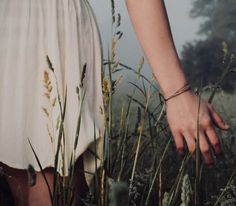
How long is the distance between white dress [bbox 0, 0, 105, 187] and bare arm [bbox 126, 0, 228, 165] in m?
0.19

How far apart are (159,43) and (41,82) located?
0.33m

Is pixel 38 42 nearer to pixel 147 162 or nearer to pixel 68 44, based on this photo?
pixel 68 44

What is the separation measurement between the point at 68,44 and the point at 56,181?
33 cm

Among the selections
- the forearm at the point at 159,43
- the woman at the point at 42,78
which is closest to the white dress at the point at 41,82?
the woman at the point at 42,78

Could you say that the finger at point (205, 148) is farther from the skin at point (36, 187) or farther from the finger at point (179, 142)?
the skin at point (36, 187)

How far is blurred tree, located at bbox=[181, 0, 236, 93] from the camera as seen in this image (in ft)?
84.2

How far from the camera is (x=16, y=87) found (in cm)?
161

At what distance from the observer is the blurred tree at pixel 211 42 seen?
84.2 ft

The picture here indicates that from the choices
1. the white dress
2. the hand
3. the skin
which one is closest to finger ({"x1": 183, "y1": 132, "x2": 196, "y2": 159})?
the hand

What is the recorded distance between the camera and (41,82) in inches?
63.1

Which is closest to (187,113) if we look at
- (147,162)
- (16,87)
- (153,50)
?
(153,50)

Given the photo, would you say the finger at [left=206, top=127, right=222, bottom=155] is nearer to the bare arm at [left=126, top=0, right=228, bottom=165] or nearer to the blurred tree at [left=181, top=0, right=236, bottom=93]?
the bare arm at [left=126, top=0, right=228, bottom=165]

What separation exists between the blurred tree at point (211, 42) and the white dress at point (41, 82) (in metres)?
21.9

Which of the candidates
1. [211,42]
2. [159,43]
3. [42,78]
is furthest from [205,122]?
[211,42]
